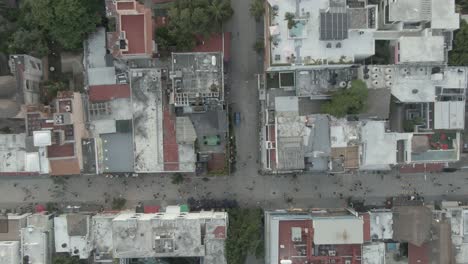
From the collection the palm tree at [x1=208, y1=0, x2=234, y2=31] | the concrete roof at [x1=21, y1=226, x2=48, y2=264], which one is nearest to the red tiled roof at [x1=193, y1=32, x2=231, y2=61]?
the palm tree at [x1=208, y1=0, x2=234, y2=31]

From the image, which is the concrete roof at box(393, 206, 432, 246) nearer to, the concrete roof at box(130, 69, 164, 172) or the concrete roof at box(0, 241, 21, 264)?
the concrete roof at box(130, 69, 164, 172)

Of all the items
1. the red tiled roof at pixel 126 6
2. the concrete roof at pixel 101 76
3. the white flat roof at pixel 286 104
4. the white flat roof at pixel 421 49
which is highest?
the red tiled roof at pixel 126 6

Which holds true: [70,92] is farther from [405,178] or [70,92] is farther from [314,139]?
[405,178]

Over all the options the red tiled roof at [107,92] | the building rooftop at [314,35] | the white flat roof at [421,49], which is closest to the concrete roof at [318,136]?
the building rooftop at [314,35]

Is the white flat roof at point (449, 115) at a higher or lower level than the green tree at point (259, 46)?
lower

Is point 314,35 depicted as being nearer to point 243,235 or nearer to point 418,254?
point 243,235

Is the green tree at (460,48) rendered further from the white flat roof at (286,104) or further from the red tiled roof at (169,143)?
the red tiled roof at (169,143)
